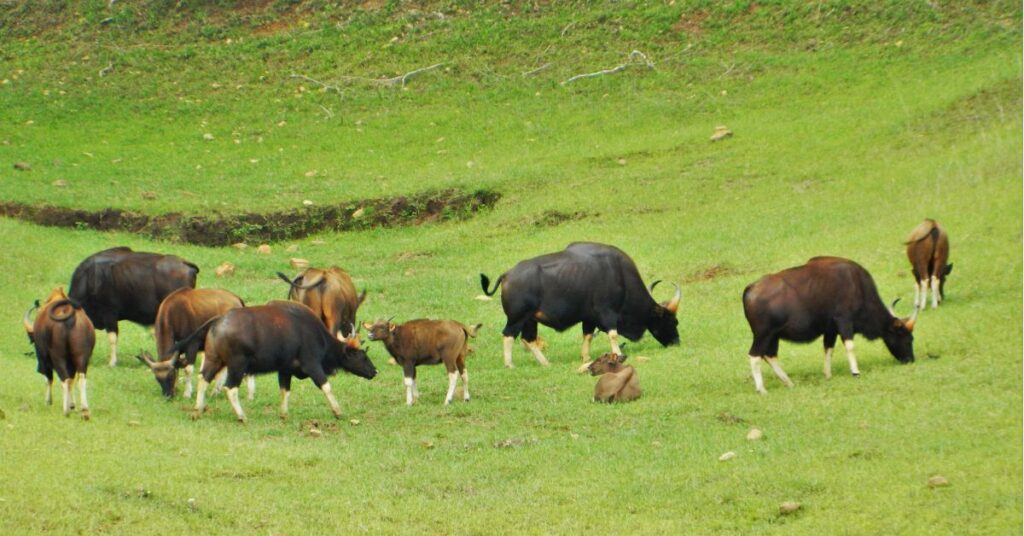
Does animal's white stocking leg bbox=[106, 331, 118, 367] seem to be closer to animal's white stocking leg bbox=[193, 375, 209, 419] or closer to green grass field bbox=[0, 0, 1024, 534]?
green grass field bbox=[0, 0, 1024, 534]

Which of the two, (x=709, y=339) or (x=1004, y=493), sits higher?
(x=1004, y=493)

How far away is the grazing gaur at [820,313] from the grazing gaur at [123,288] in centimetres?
893

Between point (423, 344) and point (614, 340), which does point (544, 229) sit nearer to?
point (614, 340)

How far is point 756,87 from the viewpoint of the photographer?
3722 cm

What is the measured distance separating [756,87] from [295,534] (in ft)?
89.4

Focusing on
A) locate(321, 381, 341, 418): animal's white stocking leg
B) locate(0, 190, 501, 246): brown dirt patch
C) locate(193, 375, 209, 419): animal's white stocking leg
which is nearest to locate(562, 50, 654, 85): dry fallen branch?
locate(0, 190, 501, 246): brown dirt patch

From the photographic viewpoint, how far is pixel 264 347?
16672 mm

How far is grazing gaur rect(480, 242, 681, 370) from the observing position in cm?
2044

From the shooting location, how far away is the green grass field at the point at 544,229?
513 inches

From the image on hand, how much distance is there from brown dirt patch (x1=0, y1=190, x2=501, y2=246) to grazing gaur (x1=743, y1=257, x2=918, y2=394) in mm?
15194

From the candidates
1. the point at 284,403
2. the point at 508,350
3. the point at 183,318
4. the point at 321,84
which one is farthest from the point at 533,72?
the point at 284,403

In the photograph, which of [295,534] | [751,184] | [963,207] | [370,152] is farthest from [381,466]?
[370,152]

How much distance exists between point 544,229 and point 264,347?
44.6ft

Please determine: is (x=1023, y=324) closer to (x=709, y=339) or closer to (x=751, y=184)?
(x=709, y=339)
